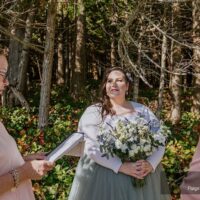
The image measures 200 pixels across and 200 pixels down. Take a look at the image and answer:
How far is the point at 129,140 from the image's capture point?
4055 mm

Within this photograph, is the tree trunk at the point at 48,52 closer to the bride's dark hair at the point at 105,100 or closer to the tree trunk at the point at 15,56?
the bride's dark hair at the point at 105,100

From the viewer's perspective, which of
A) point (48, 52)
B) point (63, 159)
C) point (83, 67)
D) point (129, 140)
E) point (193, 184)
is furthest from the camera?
point (83, 67)

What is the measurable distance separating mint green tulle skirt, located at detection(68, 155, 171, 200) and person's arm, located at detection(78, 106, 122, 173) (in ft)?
0.36

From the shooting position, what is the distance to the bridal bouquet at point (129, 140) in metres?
4.06

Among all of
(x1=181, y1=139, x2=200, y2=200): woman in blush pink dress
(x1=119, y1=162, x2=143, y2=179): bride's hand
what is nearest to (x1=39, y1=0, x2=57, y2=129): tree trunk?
(x1=119, y1=162, x2=143, y2=179): bride's hand

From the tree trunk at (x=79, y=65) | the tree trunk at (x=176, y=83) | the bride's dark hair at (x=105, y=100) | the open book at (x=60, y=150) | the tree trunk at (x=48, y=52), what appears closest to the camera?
the open book at (x=60, y=150)

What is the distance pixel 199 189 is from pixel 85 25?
15.3m

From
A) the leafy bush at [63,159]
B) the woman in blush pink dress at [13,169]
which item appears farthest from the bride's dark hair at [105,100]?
the woman in blush pink dress at [13,169]

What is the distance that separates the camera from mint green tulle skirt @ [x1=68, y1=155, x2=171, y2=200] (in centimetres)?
428

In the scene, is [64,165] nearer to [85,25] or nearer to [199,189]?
[199,189]

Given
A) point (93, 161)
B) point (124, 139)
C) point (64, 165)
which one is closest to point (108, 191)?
point (93, 161)

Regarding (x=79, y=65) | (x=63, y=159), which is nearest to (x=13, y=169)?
(x=63, y=159)

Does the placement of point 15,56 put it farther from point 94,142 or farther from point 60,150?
point 60,150

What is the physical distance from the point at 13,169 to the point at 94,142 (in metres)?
1.86
